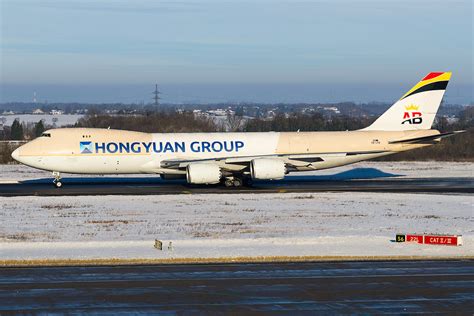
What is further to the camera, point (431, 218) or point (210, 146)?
point (210, 146)

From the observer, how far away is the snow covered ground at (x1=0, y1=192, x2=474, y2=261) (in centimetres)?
2466

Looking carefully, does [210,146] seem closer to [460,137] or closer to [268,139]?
[268,139]

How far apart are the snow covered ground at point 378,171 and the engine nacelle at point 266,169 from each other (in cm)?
870

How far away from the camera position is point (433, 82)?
155ft

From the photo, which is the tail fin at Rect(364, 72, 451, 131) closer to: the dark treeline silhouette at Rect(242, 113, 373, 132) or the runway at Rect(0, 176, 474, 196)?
the runway at Rect(0, 176, 474, 196)

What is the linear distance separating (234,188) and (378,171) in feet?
49.6

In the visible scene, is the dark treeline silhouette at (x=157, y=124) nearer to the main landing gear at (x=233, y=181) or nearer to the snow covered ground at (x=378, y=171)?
the snow covered ground at (x=378, y=171)

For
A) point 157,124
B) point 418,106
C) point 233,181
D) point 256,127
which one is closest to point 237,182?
point 233,181

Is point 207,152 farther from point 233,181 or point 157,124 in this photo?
point 157,124

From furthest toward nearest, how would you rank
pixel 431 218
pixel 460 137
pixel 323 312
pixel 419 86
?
pixel 460 137, pixel 419 86, pixel 431 218, pixel 323 312

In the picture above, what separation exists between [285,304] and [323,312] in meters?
1.03

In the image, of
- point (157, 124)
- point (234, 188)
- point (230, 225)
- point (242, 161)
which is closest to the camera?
point (230, 225)

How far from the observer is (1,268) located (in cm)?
2136

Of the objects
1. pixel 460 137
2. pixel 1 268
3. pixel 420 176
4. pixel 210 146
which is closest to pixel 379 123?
pixel 420 176
